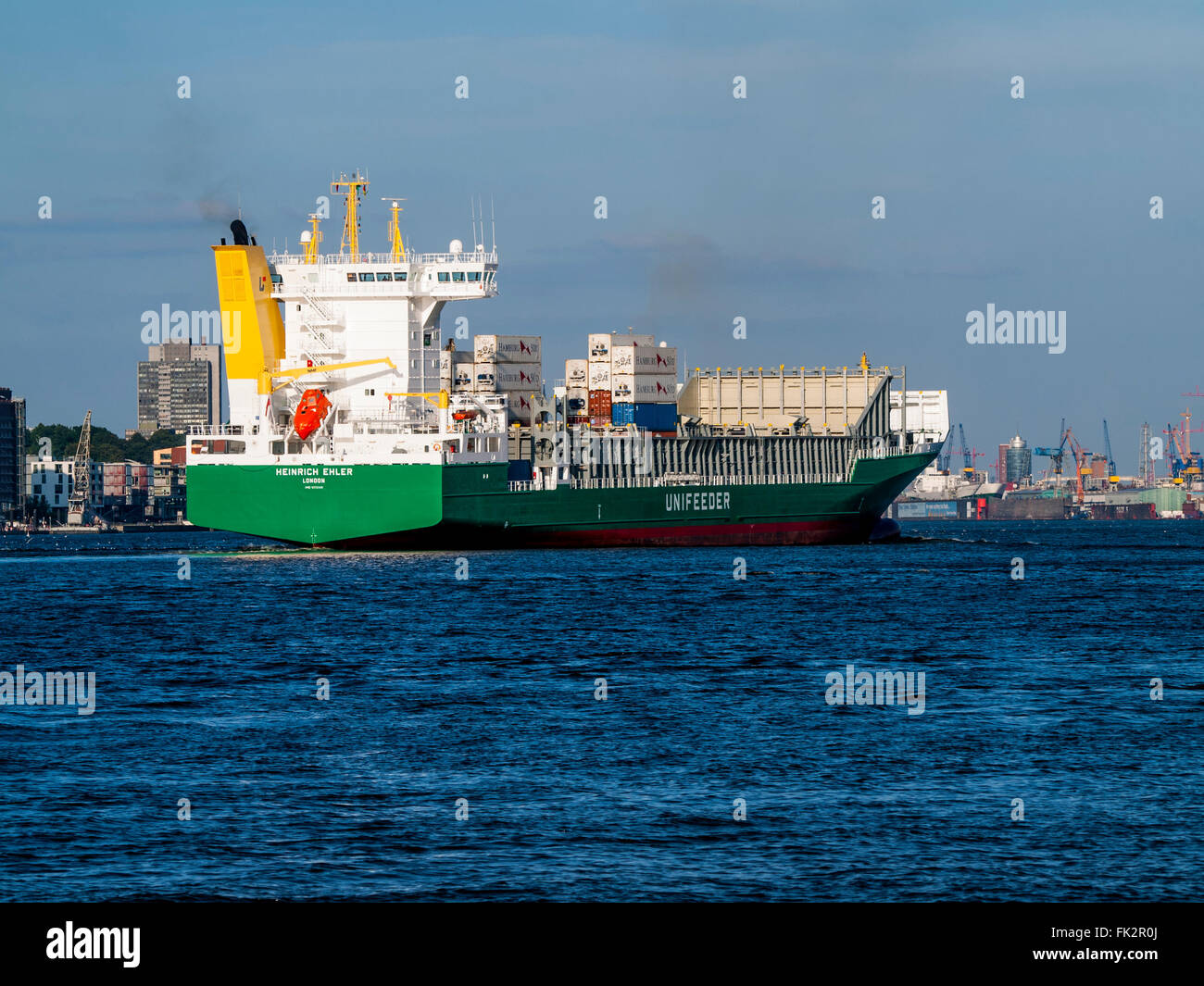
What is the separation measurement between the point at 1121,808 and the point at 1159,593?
141ft

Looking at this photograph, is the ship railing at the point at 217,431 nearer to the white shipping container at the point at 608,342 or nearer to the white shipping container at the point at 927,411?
the white shipping container at the point at 608,342

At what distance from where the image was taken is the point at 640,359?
91125 mm

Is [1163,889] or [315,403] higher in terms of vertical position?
[315,403]

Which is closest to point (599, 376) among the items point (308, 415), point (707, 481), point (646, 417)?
point (646, 417)

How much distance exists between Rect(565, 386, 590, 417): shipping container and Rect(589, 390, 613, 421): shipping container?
0.29 metres

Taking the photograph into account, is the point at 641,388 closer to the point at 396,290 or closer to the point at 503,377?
the point at 503,377

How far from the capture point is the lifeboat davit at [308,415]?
7344 centimetres

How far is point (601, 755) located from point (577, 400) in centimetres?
7017

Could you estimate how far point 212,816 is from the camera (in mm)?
18469

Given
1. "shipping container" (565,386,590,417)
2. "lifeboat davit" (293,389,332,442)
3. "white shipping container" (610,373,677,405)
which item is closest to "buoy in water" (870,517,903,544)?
"white shipping container" (610,373,677,405)

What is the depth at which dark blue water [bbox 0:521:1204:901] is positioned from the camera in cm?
1580

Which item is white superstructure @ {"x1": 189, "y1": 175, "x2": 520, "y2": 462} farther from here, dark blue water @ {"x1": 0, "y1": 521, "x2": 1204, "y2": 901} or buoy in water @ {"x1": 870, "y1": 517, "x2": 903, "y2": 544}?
buoy in water @ {"x1": 870, "y1": 517, "x2": 903, "y2": 544}
